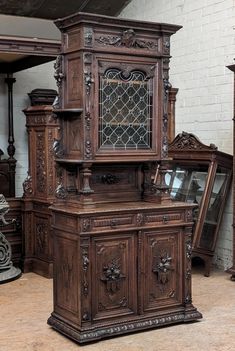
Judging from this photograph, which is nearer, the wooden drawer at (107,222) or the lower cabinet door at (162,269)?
the wooden drawer at (107,222)

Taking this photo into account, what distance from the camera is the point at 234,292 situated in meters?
5.56

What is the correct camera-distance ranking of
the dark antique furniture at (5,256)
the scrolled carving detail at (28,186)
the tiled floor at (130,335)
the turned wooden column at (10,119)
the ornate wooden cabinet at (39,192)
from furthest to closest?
the turned wooden column at (10,119)
the scrolled carving detail at (28,186)
the ornate wooden cabinet at (39,192)
the dark antique furniture at (5,256)
the tiled floor at (130,335)

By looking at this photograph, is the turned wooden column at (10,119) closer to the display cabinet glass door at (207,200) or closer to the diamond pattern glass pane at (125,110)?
the display cabinet glass door at (207,200)

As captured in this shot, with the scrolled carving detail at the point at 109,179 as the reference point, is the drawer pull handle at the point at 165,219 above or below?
below

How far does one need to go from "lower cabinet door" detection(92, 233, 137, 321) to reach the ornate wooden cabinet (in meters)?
1.94

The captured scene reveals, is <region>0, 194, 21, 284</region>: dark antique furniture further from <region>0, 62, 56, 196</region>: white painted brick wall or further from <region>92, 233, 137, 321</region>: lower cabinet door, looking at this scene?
<region>92, 233, 137, 321</region>: lower cabinet door

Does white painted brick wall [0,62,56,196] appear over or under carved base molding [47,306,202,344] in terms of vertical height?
over

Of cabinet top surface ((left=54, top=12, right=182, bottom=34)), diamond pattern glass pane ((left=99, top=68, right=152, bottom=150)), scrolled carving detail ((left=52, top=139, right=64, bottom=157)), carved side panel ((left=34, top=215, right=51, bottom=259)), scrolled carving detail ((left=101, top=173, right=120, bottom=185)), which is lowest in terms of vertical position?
carved side panel ((left=34, top=215, right=51, bottom=259))

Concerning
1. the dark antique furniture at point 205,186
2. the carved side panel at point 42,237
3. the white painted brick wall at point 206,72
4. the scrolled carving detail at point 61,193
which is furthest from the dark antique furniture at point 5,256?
the white painted brick wall at point 206,72

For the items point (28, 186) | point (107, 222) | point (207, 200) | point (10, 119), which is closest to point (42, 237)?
point (28, 186)

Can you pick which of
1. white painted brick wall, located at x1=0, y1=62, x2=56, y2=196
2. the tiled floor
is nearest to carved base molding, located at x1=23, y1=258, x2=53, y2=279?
the tiled floor

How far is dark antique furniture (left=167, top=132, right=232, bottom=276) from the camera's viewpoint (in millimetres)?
6379

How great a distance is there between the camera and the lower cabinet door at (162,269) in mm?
4500

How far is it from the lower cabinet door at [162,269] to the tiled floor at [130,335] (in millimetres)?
221
